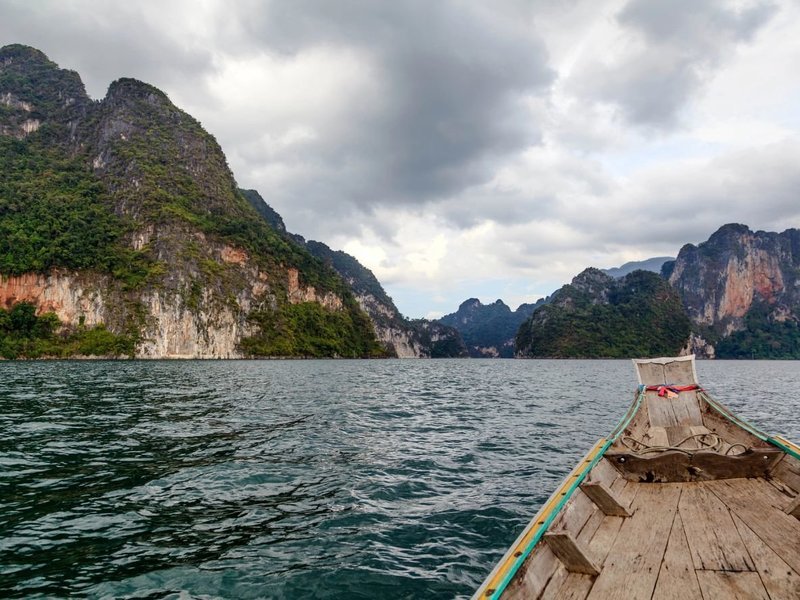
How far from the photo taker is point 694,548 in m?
5.50

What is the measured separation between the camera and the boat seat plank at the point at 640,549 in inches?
180

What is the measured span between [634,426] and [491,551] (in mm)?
7833

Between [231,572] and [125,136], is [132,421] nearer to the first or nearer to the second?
[231,572]

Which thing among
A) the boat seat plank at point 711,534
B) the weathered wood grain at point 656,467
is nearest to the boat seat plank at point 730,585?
the boat seat plank at point 711,534

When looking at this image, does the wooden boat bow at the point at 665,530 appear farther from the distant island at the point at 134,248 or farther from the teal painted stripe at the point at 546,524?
the distant island at the point at 134,248

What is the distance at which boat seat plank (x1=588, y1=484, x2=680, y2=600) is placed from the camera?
4.57 meters

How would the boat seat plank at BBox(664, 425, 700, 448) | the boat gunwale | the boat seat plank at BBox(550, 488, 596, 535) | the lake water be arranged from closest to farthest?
the boat gunwale
the boat seat plank at BBox(550, 488, 596, 535)
the lake water
the boat seat plank at BBox(664, 425, 700, 448)

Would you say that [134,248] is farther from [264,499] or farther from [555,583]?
[555,583]

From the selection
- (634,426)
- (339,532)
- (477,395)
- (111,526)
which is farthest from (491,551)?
(477,395)

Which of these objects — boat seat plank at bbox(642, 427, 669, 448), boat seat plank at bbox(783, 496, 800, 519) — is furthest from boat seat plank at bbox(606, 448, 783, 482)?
boat seat plank at bbox(642, 427, 669, 448)

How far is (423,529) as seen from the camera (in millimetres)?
8594

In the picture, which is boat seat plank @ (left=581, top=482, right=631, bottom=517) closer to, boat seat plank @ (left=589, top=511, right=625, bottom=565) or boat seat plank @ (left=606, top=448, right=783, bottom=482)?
boat seat plank @ (left=589, top=511, right=625, bottom=565)

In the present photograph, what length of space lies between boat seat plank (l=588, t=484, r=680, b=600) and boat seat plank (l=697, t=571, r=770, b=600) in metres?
0.46

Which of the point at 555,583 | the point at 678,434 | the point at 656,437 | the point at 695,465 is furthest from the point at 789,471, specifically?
the point at 555,583
